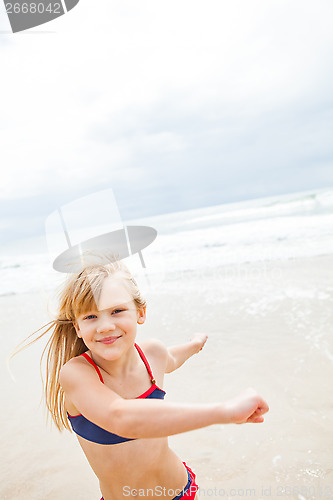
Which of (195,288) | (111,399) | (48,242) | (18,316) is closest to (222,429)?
(111,399)

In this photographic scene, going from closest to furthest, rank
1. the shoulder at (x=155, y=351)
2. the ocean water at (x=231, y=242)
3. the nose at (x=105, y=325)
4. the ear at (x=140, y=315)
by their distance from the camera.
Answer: the nose at (x=105, y=325) < the ear at (x=140, y=315) < the shoulder at (x=155, y=351) < the ocean water at (x=231, y=242)

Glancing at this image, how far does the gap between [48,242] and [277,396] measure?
205 centimetres

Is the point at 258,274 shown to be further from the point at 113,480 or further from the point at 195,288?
the point at 113,480

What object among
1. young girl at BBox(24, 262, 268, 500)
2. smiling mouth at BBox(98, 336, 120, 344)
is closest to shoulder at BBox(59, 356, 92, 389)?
young girl at BBox(24, 262, 268, 500)

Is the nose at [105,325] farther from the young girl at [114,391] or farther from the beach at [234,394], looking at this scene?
the beach at [234,394]

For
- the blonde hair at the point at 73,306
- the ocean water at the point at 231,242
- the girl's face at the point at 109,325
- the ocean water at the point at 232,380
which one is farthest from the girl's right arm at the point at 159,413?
the ocean water at the point at 231,242

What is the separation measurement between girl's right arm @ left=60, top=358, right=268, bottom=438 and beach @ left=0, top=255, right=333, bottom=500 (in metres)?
0.52

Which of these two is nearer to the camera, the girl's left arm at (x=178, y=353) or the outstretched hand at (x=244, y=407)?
the outstretched hand at (x=244, y=407)

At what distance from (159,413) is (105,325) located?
0.35 m

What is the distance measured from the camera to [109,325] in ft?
4.72

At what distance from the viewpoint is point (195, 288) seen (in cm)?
639

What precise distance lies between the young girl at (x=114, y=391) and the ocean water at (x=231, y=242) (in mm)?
4500

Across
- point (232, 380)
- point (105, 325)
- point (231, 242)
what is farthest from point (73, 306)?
point (231, 242)

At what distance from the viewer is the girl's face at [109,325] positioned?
1458 millimetres
